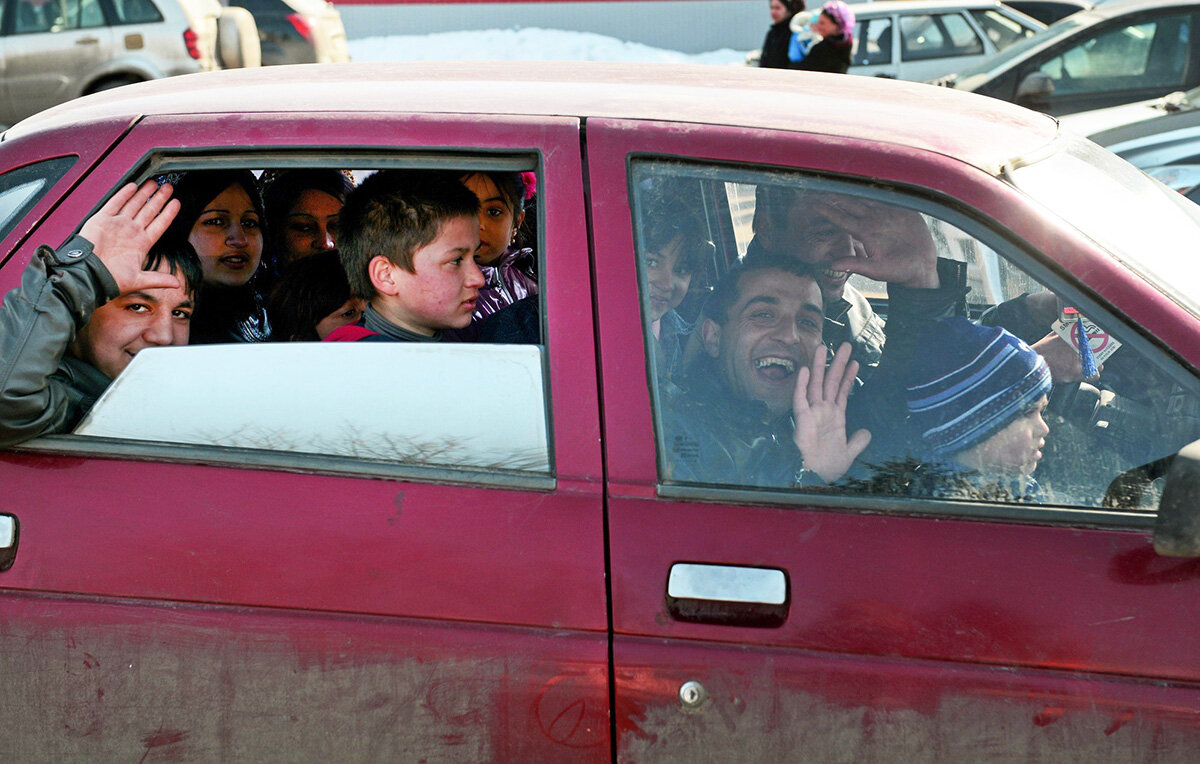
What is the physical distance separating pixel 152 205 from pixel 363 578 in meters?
0.80

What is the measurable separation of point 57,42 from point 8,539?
9.98 meters

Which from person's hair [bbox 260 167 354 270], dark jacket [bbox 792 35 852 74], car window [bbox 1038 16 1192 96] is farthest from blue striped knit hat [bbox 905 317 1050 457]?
dark jacket [bbox 792 35 852 74]

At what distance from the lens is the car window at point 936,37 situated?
36.3 feet

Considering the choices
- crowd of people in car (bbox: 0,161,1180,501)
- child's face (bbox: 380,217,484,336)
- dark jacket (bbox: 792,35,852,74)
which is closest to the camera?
crowd of people in car (bbox: 0,161,1180,501)

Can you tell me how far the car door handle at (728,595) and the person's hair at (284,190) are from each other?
154cm

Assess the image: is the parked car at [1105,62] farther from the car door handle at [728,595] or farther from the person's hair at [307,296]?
the car door handle at [728,595]

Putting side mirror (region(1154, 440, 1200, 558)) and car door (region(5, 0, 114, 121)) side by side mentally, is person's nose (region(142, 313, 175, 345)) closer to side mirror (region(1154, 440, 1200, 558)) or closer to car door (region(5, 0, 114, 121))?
side mirror (region(1154, 440, 1200, 558))

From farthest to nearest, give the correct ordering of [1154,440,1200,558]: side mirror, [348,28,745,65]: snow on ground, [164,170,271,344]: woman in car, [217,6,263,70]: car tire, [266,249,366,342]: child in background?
[348,28,745,65]: snow on ground → [217,6,263,70]: car tire → [266,249,366,342]: child in background → [164,170,271,344]: woman in car → [1154,440,1200,558]: side mirror

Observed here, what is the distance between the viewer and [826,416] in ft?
5.89

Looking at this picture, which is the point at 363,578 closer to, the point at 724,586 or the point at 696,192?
the point at 724,586

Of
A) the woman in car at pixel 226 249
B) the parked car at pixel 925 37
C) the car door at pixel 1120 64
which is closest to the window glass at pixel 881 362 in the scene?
the woman in car at pixel 226 249

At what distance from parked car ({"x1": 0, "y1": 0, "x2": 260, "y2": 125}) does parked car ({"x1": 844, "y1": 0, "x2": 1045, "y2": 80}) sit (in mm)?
6284

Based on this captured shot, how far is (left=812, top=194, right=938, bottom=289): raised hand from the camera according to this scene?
1.80m

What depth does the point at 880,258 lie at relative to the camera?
6.35 ft
